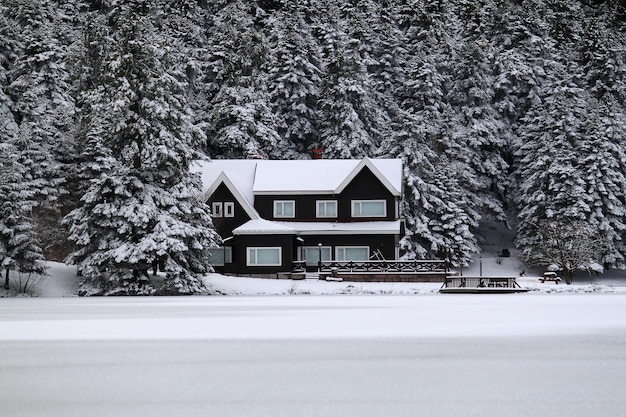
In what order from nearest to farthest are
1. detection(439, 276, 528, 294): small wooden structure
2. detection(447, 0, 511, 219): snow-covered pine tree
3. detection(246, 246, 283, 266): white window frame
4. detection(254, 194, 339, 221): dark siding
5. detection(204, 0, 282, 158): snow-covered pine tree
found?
detection(439, 276, 528, 294): small wooden structure < detection(246, 246, 283, 266): white window frame < detection(254, 194, 339, 221): dark siding < detection(204, 0, 282, 158): snow-covered pine tree < detection(447, 0, 511, 219): snow-covered pine tree

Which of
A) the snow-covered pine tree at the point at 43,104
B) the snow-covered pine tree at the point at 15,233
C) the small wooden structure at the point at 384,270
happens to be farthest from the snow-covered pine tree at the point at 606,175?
the snow-covered pine tree at the point at 15,233

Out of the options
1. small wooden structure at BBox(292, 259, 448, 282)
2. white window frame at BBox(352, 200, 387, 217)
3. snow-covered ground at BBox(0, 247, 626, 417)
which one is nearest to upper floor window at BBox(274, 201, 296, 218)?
white window frame at BBox(352, 200, 387, 217)

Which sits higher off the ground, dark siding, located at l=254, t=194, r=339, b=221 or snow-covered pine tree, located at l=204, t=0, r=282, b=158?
snow-covered pine tree, located at l=204, t=0, r=282, b=158

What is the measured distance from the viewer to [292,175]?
5200 cm

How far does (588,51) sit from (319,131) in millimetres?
24267

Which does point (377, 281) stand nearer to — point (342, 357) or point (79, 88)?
point (79, 88)

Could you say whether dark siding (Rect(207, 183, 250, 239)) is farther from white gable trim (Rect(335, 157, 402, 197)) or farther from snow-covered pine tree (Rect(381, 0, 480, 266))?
snow-covered pine tree (Rect(381, 0, 480, 266))

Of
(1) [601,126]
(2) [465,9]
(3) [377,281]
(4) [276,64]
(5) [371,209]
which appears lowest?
(3) [377,281]

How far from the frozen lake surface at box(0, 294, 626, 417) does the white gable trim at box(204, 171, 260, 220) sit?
32.6 metres

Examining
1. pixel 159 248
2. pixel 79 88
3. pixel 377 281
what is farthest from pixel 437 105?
pixel 159 248

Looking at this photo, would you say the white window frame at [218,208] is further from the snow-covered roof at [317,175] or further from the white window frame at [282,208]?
the white window frame at [282,208]

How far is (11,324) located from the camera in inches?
648

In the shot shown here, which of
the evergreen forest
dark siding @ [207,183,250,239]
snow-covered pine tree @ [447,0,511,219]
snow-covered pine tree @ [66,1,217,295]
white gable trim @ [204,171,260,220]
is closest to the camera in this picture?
snow-covered pine tree @ [66,1,217,295]

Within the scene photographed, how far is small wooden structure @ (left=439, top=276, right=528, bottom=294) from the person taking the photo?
122 ft
